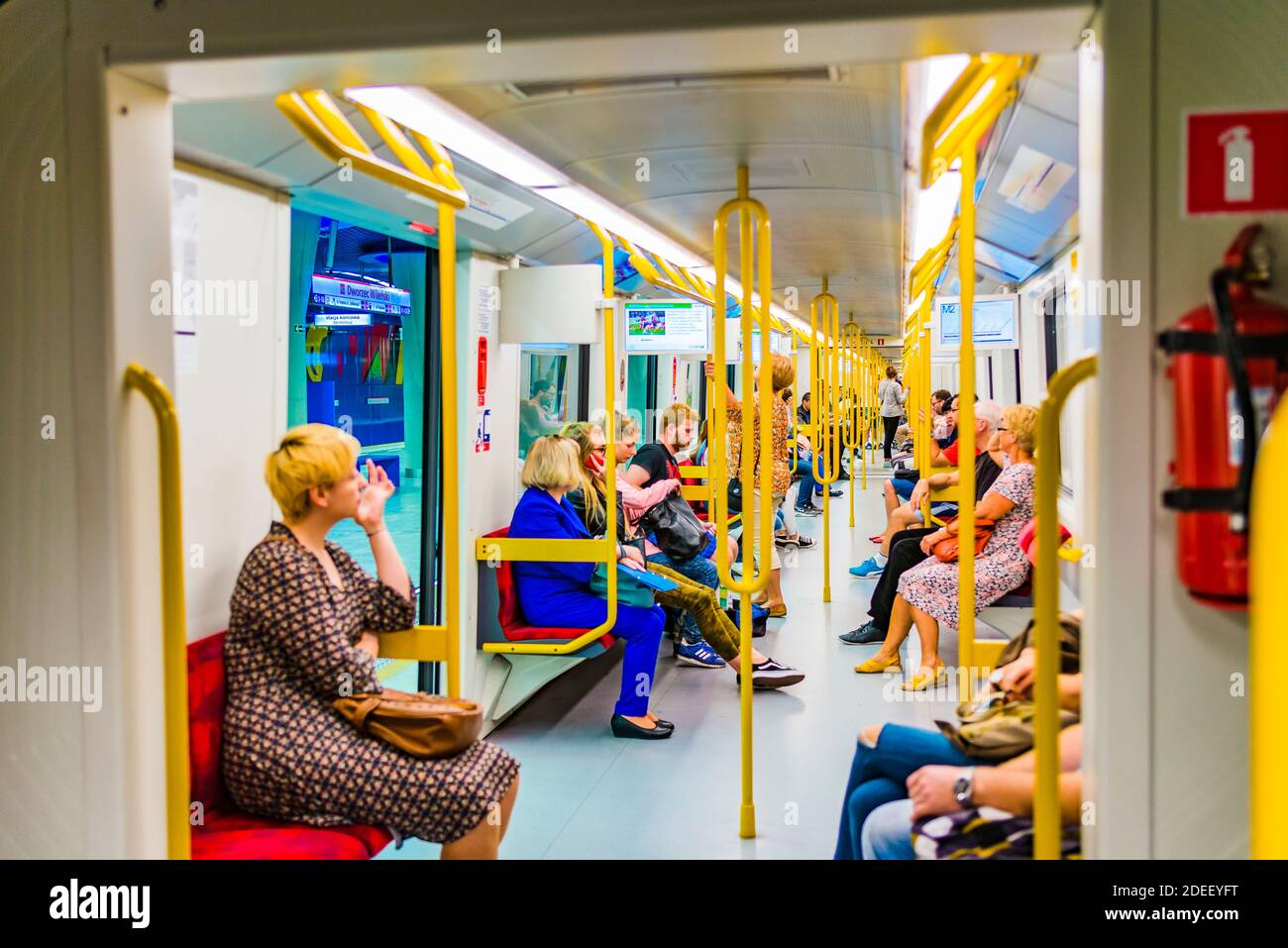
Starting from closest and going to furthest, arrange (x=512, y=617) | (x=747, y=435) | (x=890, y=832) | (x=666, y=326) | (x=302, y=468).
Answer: (x=890, y=832)
(x=302, y=468)
(x=747, y=435)
(x=512, y=617)
(x=666, y=326)

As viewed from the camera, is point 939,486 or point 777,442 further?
point 777,442

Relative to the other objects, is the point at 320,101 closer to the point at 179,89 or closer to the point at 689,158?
the point at 179,89

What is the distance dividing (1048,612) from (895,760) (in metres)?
1.05

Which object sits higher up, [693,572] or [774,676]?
[693,572]

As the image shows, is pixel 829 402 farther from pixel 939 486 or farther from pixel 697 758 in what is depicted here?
pixel 697 758

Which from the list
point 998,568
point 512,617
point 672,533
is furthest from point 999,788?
point 672,533

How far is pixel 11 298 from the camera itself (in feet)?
7.97

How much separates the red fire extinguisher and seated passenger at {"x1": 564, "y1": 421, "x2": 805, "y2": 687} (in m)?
3.92

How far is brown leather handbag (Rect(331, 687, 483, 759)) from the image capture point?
3.05m

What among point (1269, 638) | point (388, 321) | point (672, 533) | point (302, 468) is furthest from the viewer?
point (672, 533)

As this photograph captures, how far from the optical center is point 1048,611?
2.13m
